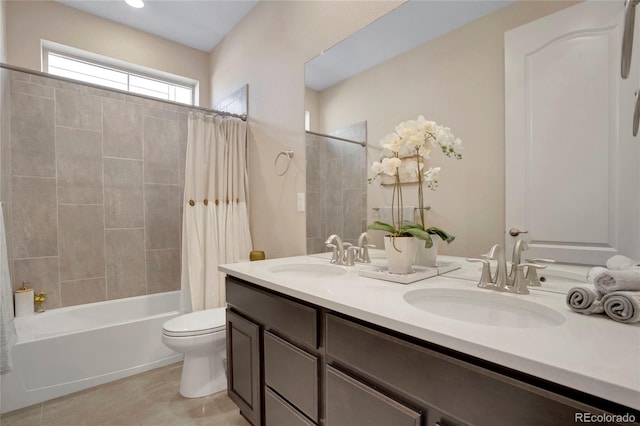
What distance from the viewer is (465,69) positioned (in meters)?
1.22

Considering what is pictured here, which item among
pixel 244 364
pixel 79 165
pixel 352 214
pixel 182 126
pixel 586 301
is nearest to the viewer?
pixel 586 301

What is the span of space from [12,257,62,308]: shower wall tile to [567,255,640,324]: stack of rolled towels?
3203 mm

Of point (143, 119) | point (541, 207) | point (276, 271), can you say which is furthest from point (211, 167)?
point (541, 207)

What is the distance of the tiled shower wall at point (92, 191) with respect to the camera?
2242mm

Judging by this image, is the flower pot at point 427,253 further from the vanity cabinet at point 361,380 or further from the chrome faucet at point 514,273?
the vanity cabinet at point 361,380

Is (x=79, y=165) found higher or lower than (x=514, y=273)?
higher

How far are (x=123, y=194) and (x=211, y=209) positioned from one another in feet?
3.16

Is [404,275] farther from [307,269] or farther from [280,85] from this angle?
[280,85]

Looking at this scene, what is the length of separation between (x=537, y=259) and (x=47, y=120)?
10.9ft

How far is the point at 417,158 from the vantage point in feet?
4.42

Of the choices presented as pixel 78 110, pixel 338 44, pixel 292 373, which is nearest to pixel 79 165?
pixel 78 110

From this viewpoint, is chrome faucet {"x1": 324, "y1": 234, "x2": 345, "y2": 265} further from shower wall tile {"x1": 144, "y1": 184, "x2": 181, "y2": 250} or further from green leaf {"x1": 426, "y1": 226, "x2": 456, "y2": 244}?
shower wall tile {"x1": 144, "y1": 184, "x2": 181, "y2": 250}

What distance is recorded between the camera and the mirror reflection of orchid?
4.12ft

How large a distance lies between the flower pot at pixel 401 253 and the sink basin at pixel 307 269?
403 millimetres
